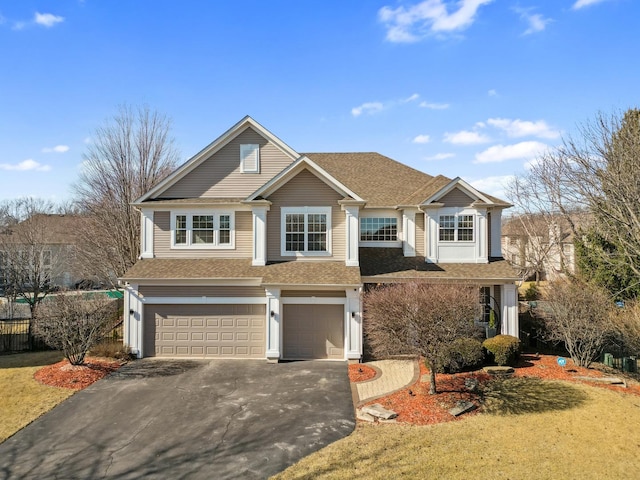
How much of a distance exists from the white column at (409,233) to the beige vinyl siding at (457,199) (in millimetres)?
1518

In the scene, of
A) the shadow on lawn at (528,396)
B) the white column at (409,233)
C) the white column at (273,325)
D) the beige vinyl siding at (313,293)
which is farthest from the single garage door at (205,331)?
the shadow on lawn at (528,396)

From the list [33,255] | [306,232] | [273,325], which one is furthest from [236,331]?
[33,255]

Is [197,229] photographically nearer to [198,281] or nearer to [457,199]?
[198,281]

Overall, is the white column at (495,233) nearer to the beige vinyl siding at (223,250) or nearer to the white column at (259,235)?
the white column at (259,235)

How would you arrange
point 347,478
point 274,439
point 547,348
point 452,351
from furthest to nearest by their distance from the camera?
point 547,348, point 452,351, point 274,439, point 347,478

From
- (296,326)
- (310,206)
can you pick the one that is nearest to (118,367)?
(296,326)

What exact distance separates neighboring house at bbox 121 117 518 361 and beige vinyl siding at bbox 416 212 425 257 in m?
0.05

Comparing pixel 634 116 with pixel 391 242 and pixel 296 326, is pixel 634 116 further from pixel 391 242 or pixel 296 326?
pixel 296 326

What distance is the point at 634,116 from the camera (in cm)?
1655

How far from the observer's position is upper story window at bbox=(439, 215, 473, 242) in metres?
17.6

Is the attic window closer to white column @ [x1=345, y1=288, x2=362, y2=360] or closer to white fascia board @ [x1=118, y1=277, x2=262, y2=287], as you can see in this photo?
white fascia board @ [x1=118, y1=277, x2=262, y2=287]

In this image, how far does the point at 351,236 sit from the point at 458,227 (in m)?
5.21

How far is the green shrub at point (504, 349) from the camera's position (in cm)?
1434

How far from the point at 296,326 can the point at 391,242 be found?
20.4ft
